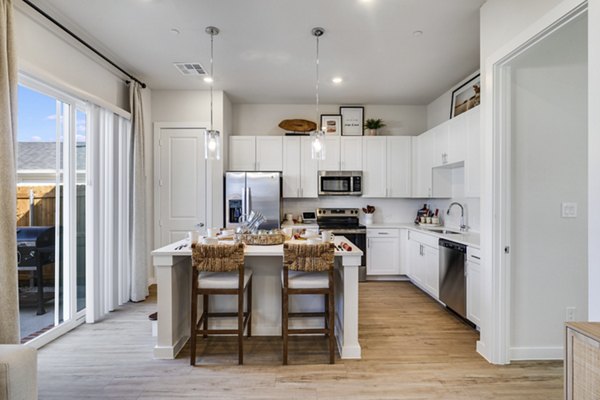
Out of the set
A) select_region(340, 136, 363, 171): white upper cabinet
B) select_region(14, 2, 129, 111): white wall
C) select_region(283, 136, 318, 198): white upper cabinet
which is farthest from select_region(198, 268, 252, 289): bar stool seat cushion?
select_region(340, 136, 363, 171): white upper cabinet

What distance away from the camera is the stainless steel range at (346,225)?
4.62 m

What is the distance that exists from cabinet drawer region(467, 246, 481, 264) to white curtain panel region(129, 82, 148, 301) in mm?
3862

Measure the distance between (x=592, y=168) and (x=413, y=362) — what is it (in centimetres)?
186

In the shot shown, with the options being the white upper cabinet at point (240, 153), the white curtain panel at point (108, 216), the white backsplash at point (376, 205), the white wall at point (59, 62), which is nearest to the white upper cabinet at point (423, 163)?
the white backsplash at point (376, 205)

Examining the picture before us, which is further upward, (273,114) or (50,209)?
(273,114)

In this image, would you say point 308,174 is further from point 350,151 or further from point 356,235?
point 356,235

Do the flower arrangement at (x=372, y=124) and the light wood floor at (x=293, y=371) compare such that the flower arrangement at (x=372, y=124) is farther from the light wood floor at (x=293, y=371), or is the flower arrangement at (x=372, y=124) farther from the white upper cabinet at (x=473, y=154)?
the light wood floor at (x=293, y=371)

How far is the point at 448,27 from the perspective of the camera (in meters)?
2.81

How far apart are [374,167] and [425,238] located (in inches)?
58.3

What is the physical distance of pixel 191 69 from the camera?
3.71m

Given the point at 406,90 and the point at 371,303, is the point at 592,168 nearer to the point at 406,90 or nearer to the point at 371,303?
the point at 371,303

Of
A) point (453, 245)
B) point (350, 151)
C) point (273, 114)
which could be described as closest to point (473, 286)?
point (453, 245)

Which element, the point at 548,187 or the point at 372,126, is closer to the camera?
the point at 548,187

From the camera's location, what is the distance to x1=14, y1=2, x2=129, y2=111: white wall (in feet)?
7.81
